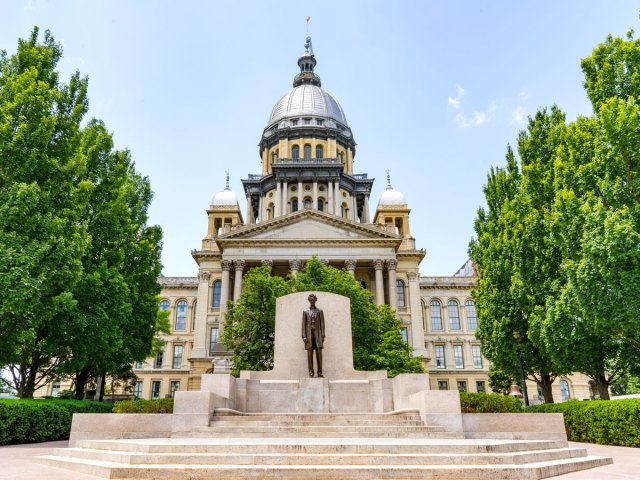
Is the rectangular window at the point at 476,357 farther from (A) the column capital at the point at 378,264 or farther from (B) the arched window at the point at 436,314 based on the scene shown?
(A) the column capital at the point at 378,264

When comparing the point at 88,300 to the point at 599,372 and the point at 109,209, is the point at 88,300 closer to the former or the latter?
the point at 109,209

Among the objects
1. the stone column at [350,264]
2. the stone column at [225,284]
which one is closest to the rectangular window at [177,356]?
the stone column at [225,284]

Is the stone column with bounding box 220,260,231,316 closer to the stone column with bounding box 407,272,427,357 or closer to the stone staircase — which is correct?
the stone column with bounding box 407,272,427,357

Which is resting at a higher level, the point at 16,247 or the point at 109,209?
the point at 109,209

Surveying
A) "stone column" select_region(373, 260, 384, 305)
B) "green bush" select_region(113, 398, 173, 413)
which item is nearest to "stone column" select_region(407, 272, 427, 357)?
"stone column" select_region(373, 260, 384, 305)

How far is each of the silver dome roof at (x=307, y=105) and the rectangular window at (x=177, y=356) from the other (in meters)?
35.1

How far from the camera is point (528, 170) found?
→ 1986 cm

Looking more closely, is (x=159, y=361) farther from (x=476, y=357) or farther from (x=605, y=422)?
(x=605, y=422)

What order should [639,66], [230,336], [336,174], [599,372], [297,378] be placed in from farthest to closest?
[336,174], [230,336], [599,372], [639,66], [297,378]

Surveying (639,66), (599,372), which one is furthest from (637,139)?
(599,372)

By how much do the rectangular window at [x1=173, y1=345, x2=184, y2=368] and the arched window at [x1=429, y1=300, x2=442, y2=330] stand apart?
30.3 meters

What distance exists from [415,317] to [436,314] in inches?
396

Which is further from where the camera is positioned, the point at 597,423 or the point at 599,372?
the point at 599,372

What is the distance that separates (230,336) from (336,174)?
123ft
